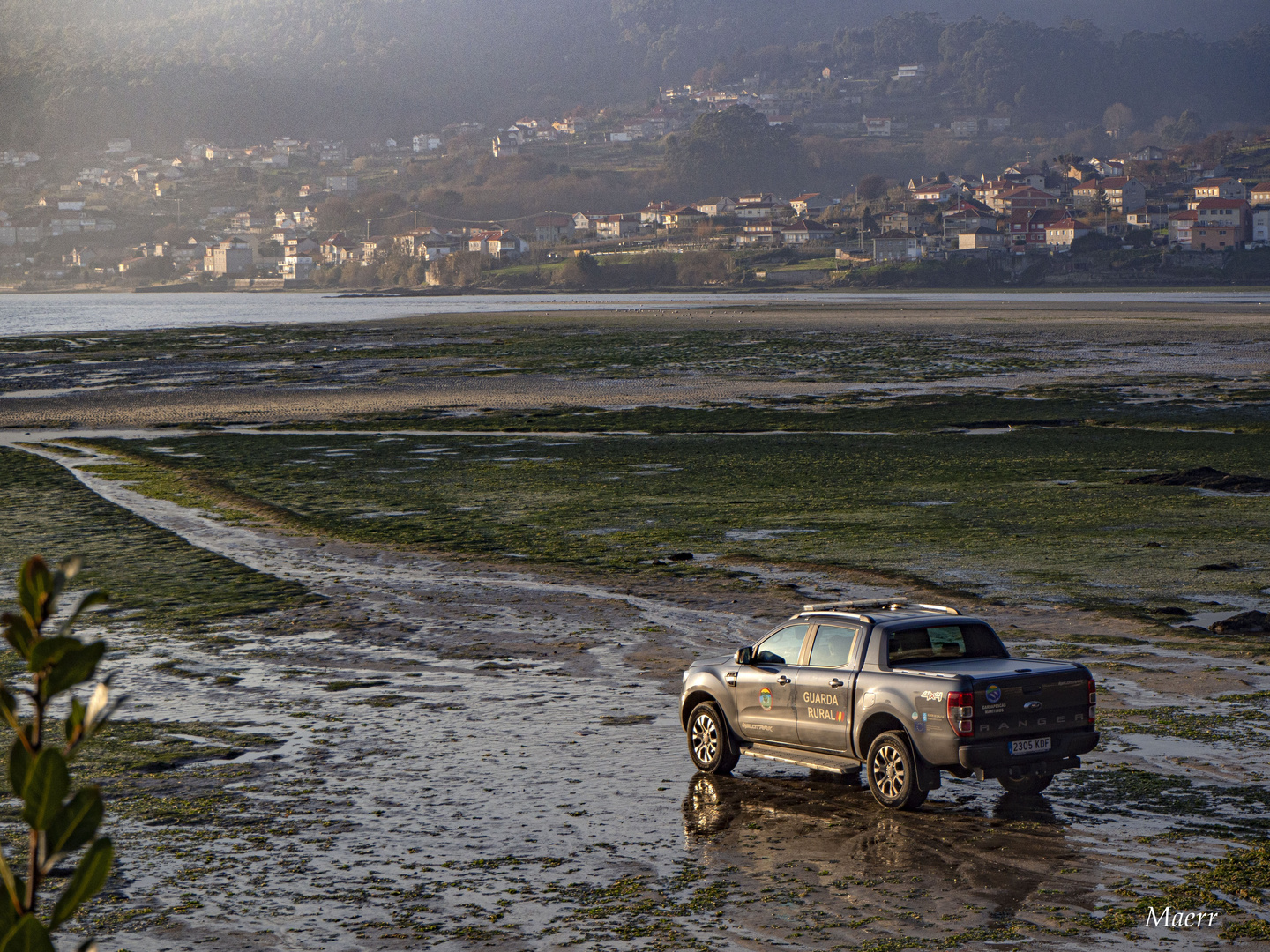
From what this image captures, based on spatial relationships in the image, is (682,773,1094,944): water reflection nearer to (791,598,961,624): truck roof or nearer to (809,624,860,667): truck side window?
(809,624,860,667): truck side window

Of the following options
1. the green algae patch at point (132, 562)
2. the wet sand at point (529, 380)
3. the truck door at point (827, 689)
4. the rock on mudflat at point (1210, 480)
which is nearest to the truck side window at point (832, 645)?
the truck door at point (827, 689)

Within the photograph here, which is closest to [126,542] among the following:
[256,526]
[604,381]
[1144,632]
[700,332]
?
[256,526]

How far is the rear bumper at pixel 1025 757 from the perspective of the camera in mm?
12180

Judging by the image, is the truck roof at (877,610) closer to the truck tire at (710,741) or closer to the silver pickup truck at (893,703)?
the silver pickup truck at (893,703)

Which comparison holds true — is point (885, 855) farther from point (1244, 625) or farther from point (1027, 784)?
point (1244, 625)

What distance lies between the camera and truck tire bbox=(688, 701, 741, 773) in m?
14.6

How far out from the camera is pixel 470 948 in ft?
32.8

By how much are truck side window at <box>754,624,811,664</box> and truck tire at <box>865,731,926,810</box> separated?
1500mm

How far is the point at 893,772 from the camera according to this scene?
12.9 m

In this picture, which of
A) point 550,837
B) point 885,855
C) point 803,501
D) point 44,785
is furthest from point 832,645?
point 803,501

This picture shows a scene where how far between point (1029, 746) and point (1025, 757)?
0.36 ft

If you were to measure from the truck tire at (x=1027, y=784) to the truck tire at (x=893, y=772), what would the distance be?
127cm

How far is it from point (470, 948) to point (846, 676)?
4.97 metres

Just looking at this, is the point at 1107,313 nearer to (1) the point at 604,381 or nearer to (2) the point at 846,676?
(1) the point at 604,381
